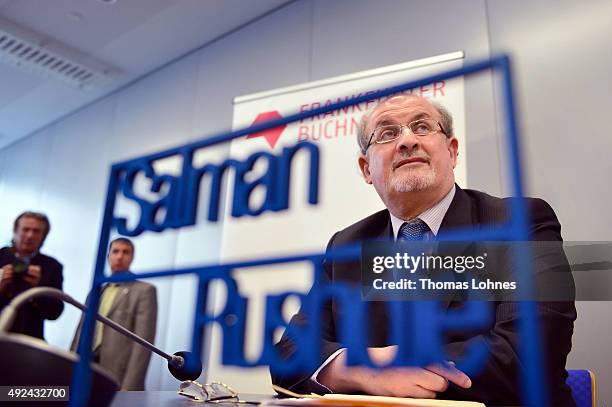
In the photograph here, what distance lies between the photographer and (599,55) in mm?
2086

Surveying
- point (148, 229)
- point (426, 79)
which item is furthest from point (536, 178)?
point (148, 229)

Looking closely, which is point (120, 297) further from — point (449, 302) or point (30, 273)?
point (449, 302)

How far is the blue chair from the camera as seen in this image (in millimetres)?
1369

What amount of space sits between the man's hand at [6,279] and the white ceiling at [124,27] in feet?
5.83

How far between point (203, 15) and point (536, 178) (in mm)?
2374

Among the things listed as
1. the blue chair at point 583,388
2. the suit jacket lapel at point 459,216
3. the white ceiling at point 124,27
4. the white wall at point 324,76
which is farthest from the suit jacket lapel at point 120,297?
the blue chair at point 583,388

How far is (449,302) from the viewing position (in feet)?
3.85

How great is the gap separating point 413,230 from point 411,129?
355 millimetres

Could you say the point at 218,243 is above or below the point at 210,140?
above

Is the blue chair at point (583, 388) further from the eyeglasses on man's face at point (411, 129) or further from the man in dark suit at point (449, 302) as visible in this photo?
the eyeglasses on man's face at point (411, 129)

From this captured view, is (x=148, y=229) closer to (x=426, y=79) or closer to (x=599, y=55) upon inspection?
(x=426, y=79)

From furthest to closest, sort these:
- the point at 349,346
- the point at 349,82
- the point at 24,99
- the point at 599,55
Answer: the point at 24,99 → the point at 349,82 → the point at 599,55 → the point at 349,346

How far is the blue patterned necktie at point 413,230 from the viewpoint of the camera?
1.30 metres

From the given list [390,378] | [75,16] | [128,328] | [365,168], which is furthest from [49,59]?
[390,378]
